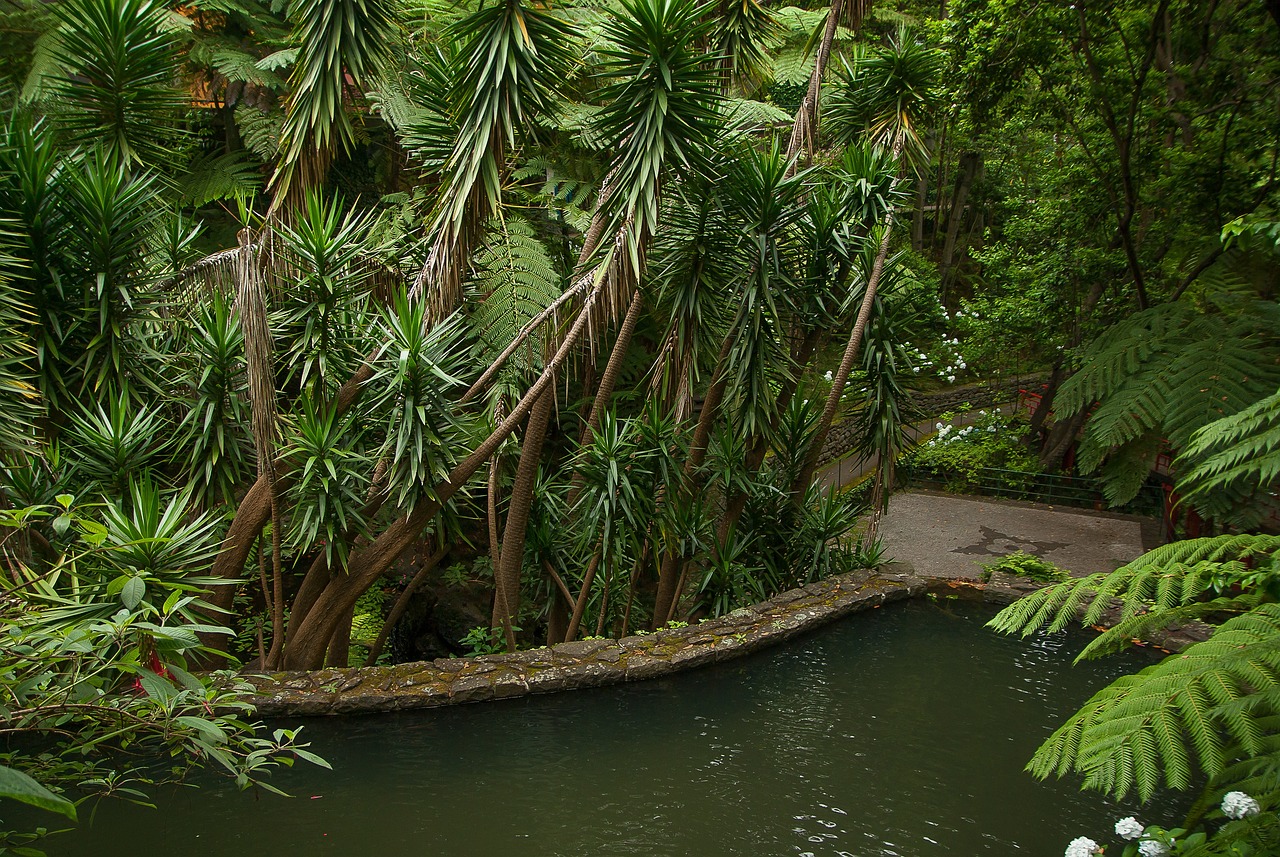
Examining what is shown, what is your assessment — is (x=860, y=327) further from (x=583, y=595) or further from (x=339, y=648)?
(x=339, y=648)

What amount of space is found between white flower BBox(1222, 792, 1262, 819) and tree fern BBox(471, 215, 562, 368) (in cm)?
532

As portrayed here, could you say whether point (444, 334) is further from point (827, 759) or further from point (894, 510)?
point (894, 510)

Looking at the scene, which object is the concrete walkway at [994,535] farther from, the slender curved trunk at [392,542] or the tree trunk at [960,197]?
the tree trunk at [960,197]

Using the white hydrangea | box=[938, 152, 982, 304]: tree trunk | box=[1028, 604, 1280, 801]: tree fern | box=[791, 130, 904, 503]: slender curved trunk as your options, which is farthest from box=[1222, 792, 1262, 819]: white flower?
box=[938, 152, 982, 304]: tree trunk

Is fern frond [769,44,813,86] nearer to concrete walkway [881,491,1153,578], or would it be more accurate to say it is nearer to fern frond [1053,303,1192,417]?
fern frond [1053,303,1192,417]

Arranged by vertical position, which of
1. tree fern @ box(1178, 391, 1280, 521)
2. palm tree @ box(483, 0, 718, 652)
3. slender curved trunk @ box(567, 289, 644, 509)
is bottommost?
tree fern @ box(1178, 391, 1280, 521)

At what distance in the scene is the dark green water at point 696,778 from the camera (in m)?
4.21

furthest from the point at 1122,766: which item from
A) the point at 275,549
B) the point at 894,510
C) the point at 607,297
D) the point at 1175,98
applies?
the point at 1175,98

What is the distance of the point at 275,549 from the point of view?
5.78 m

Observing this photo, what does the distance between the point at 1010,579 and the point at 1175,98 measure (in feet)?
21.2

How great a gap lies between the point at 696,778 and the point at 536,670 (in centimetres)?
156

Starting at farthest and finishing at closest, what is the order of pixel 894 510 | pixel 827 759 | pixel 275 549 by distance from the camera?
pixel 894 510, pixel 275 549, pixel 827 759

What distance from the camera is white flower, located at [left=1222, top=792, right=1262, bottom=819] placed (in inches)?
115

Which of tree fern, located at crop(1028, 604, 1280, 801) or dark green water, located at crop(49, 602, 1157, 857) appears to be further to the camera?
dark green water, located at crop(49, 602, 1157, 857)
